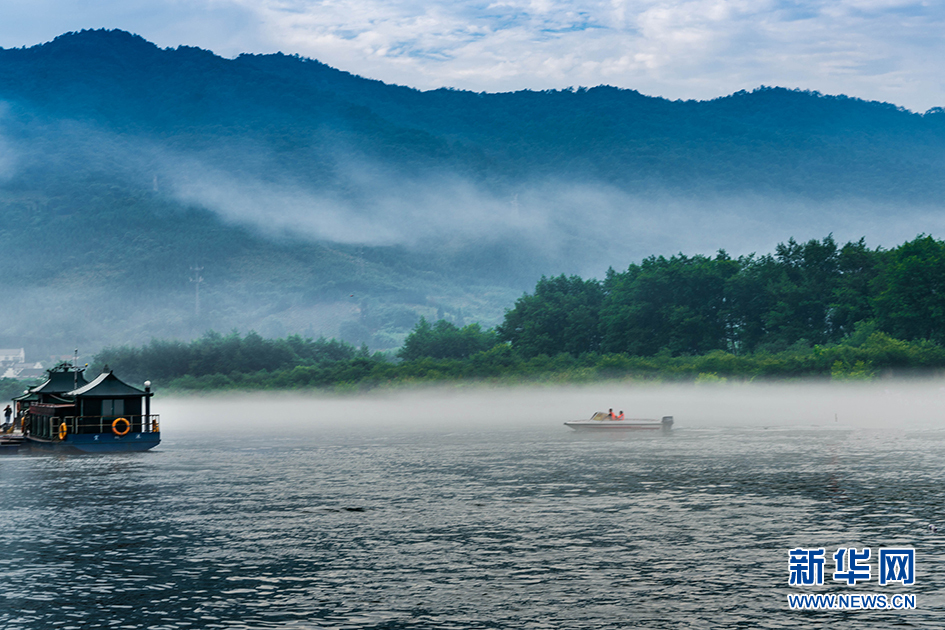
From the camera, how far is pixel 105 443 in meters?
88.2

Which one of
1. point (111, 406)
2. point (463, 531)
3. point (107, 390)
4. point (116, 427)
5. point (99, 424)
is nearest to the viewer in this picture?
point (463, 531)

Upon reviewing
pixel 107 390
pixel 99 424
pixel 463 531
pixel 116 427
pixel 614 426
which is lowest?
pixel 463 531

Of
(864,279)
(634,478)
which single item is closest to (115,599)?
(634,478)

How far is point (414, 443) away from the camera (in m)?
95.1

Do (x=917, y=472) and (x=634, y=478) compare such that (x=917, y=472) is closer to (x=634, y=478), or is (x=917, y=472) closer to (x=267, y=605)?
(x=634, y=478)

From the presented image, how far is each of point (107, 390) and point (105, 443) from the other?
180 inches

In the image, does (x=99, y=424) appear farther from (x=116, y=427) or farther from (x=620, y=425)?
(x=620, y=425)

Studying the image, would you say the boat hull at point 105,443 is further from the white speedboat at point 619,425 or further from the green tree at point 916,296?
the green tree at point 916,296

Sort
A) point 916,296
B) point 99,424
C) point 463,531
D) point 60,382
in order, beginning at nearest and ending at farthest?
point 463,531 < point 99,424 < point 60,382 < point 916,296

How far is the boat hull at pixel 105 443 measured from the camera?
8750 cm

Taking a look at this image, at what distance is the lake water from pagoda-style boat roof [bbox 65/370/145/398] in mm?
5552

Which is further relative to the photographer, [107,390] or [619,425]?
[619,425]

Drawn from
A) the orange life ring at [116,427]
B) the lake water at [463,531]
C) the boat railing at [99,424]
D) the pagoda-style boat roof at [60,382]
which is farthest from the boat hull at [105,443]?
the pagoda-style boat roof at [60,382]

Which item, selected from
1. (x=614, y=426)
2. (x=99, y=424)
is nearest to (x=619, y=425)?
(x=614, y=426)
